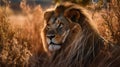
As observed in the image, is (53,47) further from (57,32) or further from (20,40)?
(20,40)

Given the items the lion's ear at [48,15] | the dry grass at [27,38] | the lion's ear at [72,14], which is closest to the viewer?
the lion's ear at [72,14]

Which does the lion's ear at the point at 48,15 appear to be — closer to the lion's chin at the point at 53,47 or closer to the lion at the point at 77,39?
the lion at the point at 77,39

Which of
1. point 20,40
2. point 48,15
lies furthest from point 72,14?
point 20,40

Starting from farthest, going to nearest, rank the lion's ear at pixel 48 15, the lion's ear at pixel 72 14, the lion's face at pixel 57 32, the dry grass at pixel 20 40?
the dry grass at pixel 20 40, the lion's ear at pixel 48 15, the lion's ear at pixel 72 14, the lion's face at pixel 57 32

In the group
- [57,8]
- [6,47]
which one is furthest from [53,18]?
[6,47]

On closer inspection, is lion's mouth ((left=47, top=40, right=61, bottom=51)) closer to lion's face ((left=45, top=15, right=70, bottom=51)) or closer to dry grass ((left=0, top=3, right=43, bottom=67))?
lion's face ((left=45, top=15, right=70, bottom=51))

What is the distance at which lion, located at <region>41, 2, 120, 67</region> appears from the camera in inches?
270

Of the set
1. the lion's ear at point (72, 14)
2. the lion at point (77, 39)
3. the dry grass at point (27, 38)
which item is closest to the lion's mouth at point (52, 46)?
the lion at point (77, 39)

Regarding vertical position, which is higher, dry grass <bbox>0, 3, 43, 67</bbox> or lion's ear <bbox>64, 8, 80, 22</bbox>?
lion's ear <bbox>64, 8, 80, 22</bbox>

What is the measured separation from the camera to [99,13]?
8.41 m

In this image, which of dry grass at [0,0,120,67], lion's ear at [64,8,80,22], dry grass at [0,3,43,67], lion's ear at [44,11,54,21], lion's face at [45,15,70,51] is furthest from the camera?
dry grass at [0,3,43,67]

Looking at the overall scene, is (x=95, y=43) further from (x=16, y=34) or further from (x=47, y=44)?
(x=16, y=34)

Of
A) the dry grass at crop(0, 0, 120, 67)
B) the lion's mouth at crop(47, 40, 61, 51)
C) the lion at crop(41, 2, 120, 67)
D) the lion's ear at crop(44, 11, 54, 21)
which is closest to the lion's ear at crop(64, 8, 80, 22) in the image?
the lion at crop(41, 2, 120, 67)

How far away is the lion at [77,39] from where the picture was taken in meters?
6.86
